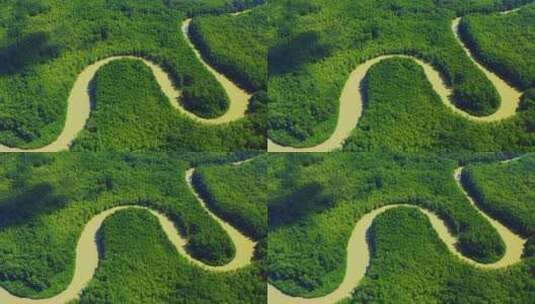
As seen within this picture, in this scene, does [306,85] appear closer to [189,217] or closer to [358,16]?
[358,16]

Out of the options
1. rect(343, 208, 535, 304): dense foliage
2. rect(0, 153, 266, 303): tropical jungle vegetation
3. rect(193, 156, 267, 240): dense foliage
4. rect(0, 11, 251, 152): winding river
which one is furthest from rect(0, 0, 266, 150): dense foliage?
rect(343, 208, 535, 304): dense foliage

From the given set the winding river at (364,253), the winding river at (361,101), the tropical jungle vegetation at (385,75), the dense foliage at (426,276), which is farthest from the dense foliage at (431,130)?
the dense foliage at (426,276)

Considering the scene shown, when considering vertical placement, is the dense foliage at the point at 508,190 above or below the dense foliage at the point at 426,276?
above

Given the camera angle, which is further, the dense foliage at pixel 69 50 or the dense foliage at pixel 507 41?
the dense foliage at pixel 507 41

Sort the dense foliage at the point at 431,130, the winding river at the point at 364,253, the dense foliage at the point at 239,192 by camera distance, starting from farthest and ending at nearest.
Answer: the dense foliage at the point at 431,130 → the dense foliage at the point at 239,192 → the winding river at the point at 364,253

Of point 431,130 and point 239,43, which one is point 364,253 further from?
point 239,43

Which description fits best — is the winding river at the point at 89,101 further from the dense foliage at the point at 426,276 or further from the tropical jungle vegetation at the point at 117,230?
the dense foliage at the point at 426,276

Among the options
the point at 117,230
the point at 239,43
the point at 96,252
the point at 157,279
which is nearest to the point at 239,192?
the point at 157,279
